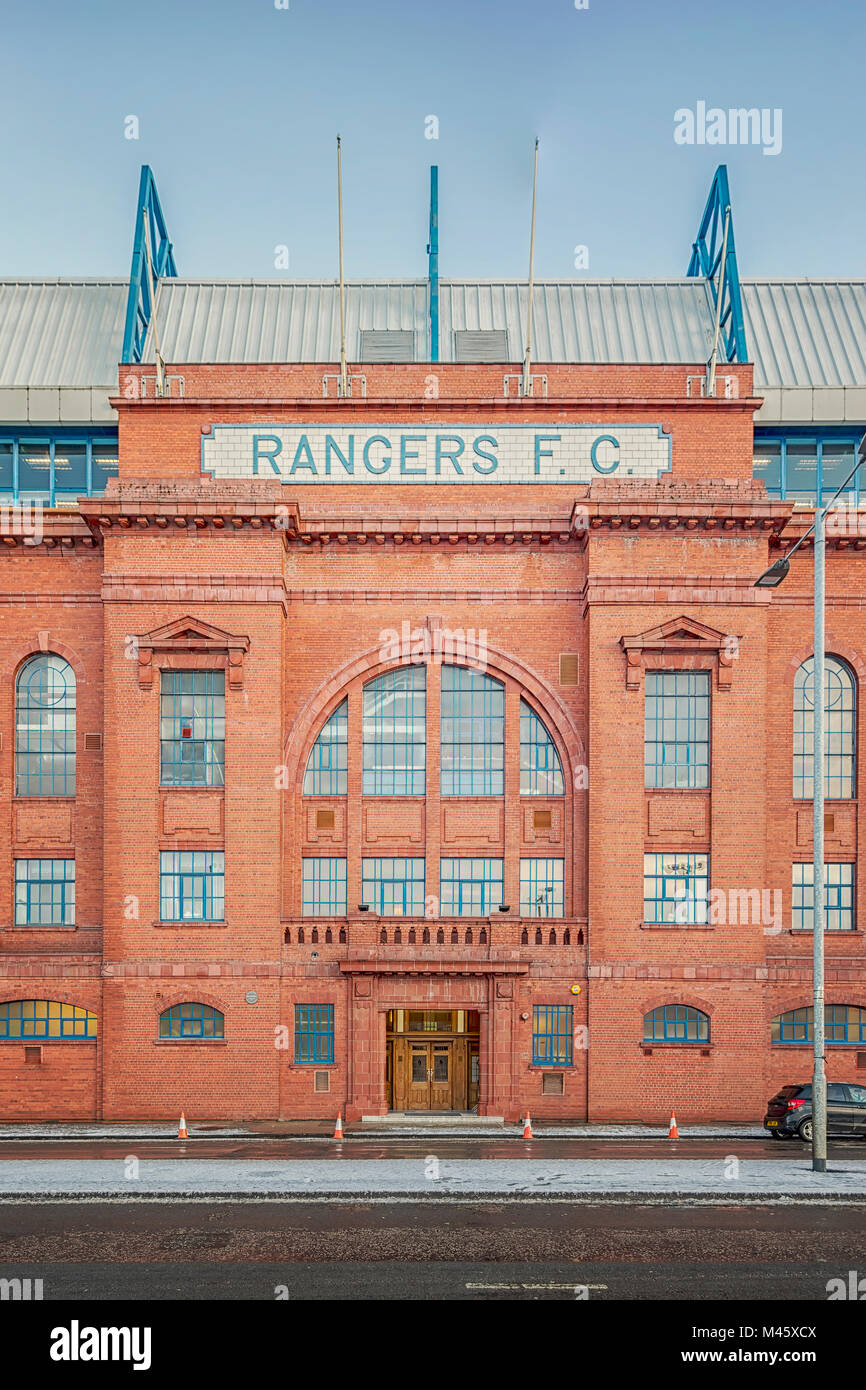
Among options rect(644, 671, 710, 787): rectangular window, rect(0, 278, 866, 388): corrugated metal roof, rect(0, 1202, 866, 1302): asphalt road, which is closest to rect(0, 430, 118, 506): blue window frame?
rect(0, 278, 866, 388): corrugated metal roof

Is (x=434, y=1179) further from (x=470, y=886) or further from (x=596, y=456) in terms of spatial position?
(x=596, y=456)

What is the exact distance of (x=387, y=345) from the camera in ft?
119

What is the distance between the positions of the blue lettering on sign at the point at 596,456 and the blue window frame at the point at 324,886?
1278 cm

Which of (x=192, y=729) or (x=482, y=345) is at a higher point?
(x=482, y=345)

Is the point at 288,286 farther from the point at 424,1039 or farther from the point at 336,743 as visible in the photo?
the point at 424,1039

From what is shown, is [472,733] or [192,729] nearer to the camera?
[192,729]

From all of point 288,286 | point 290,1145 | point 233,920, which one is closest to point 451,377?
point 288,286

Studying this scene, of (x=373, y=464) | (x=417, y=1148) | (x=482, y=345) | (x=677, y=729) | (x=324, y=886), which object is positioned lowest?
(x=417, y=1148)

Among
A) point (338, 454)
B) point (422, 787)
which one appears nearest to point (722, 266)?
point (338, 454)

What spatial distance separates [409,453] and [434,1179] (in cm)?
1890

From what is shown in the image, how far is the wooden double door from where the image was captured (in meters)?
30.6

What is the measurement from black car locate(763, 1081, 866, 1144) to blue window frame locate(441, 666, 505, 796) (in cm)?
1030

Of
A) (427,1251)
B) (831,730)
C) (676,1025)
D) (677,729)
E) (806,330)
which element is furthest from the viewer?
(806,330)

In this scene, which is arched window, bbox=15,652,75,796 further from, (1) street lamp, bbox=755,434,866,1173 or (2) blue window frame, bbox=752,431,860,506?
(2) blue window frame, bbox=752,431,860,506
